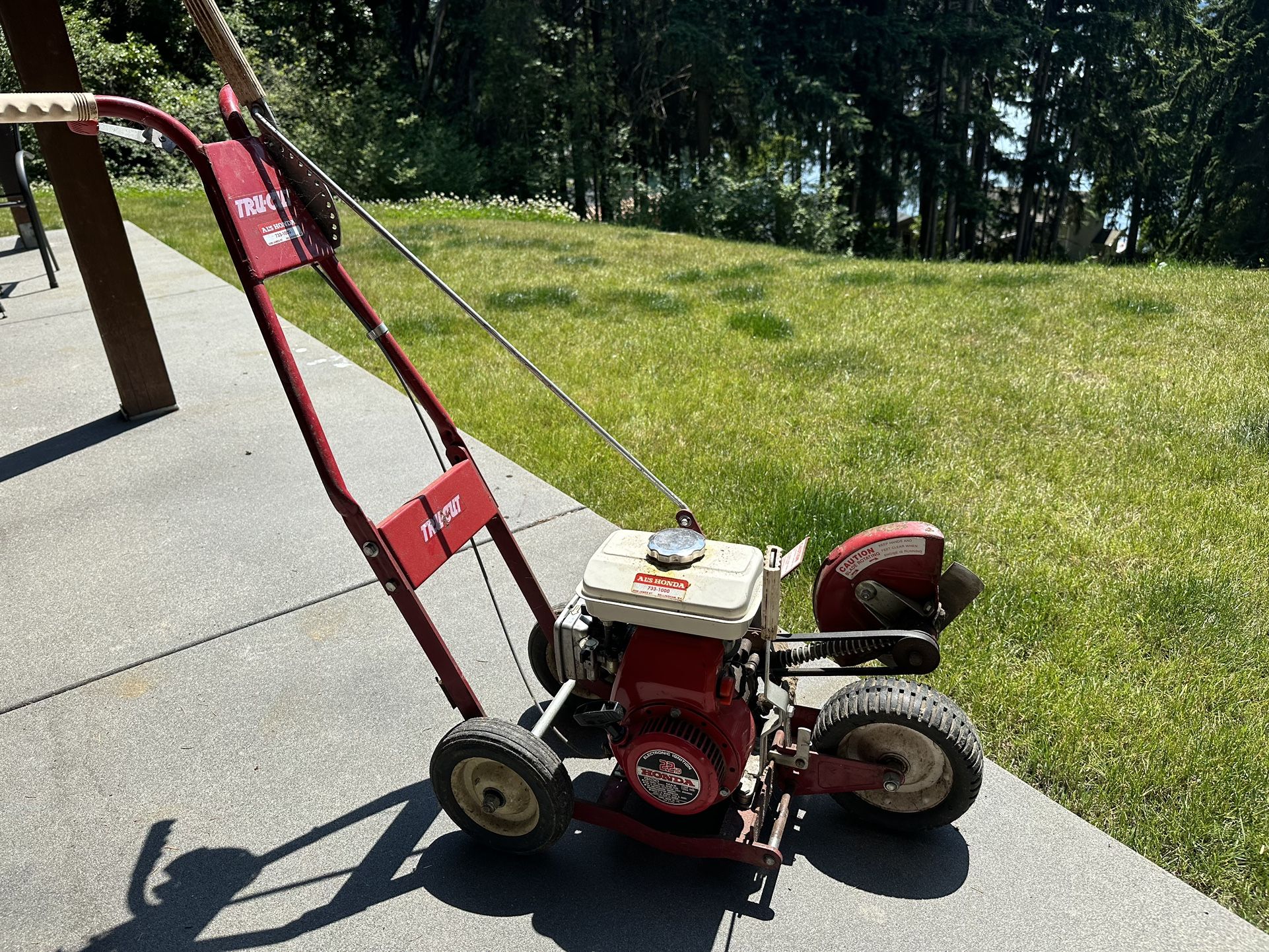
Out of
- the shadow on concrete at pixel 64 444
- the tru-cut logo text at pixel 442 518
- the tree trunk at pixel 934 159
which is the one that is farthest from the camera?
the tree trunk at pixel 934 159

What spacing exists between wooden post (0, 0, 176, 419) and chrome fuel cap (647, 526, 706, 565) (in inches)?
138

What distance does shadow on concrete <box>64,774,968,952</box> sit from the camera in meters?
2.04

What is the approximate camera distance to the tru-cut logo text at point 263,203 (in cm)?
197

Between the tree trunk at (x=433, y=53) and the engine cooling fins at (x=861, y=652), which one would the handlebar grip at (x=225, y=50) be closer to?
the engine cooling fins at (x=861, y=652)

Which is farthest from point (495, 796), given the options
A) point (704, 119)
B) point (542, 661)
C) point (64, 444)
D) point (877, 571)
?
point (704, 119)

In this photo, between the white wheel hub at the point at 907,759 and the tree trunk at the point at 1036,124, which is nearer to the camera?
the white wheel hub at the point at 907,759

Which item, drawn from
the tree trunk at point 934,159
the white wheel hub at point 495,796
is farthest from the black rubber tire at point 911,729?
the tree trunk at point 934,159

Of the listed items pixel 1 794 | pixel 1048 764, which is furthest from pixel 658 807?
pixel 1 794

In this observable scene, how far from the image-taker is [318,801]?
2.42 m

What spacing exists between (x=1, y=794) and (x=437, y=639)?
4.39 feet

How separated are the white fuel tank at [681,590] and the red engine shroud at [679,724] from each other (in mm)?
101

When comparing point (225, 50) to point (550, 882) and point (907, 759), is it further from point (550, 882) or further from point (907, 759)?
point (907, 759)

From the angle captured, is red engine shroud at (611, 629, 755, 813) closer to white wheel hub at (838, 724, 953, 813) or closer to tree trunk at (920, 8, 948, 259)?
white wheel hub at (838, 724, 953, 813)

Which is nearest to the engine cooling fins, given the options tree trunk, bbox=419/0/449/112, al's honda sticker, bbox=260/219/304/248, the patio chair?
al's honda sticker, bbox=260/219/304/248
